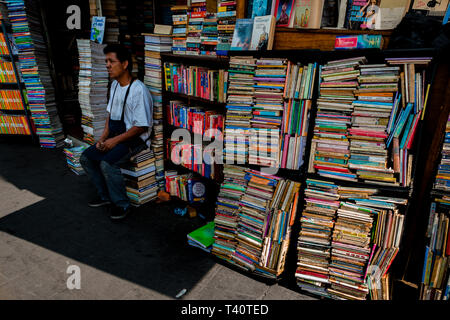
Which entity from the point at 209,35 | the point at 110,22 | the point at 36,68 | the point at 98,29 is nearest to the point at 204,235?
the point at 209,35

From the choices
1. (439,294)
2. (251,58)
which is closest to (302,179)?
(251,58)

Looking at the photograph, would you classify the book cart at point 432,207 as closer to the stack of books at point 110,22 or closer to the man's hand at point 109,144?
the man's hand at point 109,144

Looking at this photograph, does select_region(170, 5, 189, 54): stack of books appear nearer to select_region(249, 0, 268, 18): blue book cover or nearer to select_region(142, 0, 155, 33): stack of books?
select_region(249, 0, 268, 18): blue book cover

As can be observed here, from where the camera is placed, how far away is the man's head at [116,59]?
286cm

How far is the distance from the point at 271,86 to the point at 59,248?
7.63 feet

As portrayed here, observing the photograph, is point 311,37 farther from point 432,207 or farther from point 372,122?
point 432,207

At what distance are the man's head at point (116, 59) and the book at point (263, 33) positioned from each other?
148 centimetres

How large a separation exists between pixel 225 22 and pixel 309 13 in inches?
32.7


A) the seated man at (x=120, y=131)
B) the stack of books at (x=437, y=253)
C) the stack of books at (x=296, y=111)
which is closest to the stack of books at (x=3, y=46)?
the seated man at (x=120, y=131)

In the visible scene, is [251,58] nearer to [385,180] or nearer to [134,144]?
[385,180]

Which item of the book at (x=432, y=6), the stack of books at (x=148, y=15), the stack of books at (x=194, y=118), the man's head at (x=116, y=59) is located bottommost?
the stack of books at (x=194, y=118)

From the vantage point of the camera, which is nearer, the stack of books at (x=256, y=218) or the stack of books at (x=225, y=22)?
the stack of books at (x=256, y=218)

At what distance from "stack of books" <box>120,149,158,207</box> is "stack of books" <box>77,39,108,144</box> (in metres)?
1.11

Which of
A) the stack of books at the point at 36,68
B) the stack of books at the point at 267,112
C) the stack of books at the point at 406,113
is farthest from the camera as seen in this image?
the stack of books at the point at 36,68
